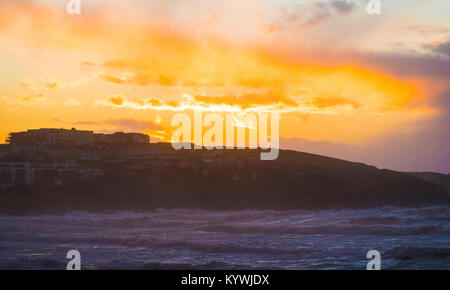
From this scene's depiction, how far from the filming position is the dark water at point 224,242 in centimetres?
2594

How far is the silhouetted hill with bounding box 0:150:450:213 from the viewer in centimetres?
6675

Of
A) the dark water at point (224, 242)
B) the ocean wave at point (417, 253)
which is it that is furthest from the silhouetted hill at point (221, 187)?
the ocean wave at point (417, 253)

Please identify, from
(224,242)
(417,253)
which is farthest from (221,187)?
(417,253)

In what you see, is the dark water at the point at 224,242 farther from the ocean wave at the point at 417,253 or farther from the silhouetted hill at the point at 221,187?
the silhouetted hill at the point at 221,187

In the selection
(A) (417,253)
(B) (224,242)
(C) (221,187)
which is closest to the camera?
(A) (417,253)

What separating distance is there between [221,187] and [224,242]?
41.7 metres

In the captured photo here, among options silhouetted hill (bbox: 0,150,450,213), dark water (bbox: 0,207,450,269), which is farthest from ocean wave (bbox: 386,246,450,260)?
silhouetted hill (bbox: 0,150,450,213)

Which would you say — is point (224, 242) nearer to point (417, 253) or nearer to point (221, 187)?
point (417, 253)

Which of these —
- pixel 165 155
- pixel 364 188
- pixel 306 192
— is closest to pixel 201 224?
pixel 306 192

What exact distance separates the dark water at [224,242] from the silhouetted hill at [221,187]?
14392mm

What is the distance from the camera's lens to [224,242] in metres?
33.9

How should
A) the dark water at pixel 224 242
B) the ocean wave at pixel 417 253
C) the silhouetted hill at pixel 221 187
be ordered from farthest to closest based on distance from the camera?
the silhouetted hill at pixel 221 187 < the ocean wave at pixel 417 253 < the dark water at pixel 224 242

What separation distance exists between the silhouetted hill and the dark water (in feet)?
47.2
